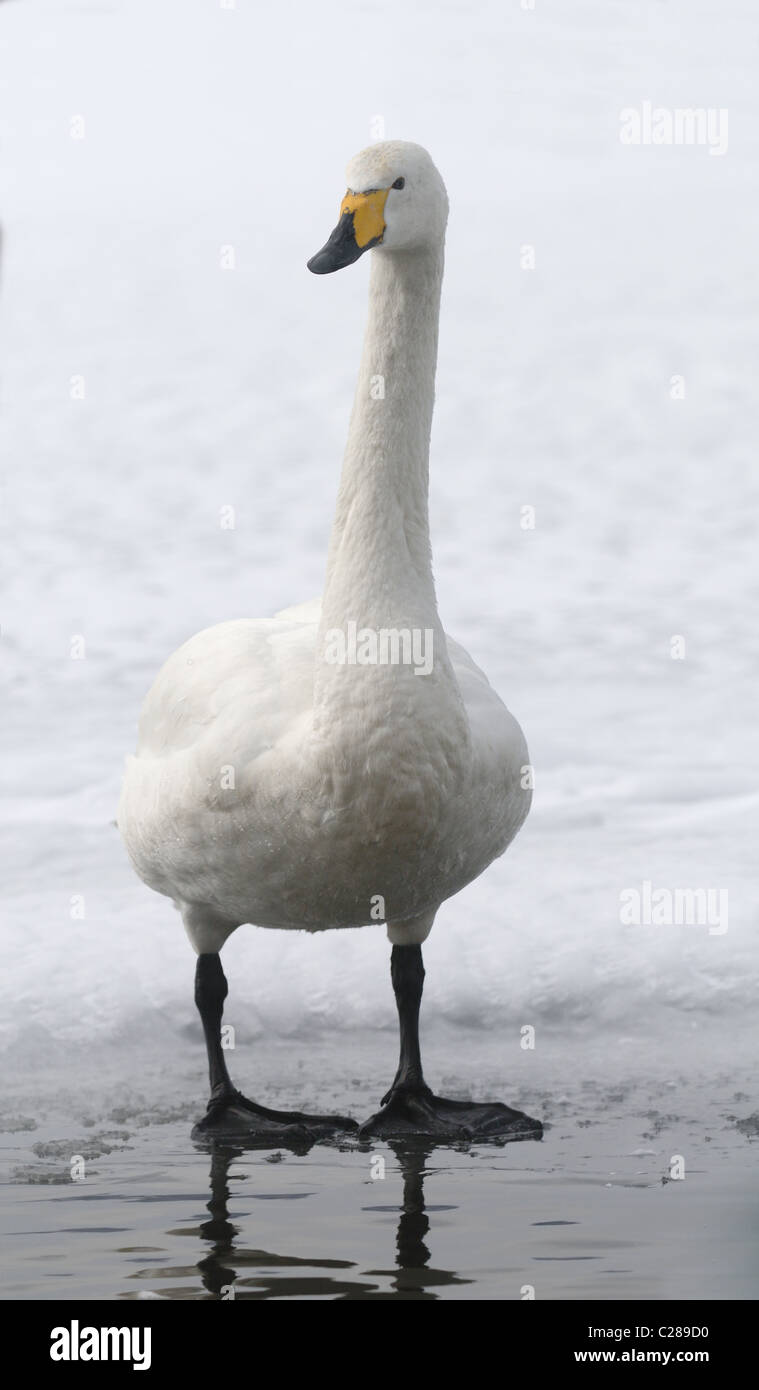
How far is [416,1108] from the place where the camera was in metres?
6.54

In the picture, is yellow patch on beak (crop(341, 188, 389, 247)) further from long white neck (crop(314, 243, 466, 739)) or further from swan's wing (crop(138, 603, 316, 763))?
swan's wing (crop(138, 603, 316, 763))

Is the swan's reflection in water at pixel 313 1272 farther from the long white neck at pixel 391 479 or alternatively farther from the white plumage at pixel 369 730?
the long white neck at pixel 391 479

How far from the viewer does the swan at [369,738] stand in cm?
585

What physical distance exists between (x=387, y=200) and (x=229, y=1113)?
3282 millimetres

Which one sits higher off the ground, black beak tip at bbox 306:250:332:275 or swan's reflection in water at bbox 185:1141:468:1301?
black beak tip at bbox 306:250:332:275

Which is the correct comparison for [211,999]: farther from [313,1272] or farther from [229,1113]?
[313,1272]

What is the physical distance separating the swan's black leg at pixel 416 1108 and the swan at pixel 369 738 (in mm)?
12

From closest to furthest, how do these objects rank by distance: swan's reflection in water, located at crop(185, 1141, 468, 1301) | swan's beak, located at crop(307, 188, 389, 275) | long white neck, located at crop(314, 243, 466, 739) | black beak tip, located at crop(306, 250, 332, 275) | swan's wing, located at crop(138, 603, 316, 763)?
swan's reflection in water, located at crop(185, 1141, 468, 1301)
black beak tip, located at crop(306, 250, 332, 275)
swan's beak, located at crop(307, 188, 389, 275)
long white neck, located at crop(314, 243, 466, 739)
swan's wing, located at crop(138, 603, 316, 763)

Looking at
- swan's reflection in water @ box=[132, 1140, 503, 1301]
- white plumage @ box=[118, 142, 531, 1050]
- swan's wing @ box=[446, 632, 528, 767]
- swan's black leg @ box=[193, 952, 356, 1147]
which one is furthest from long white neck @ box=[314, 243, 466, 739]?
swan's reflection in water @ box=[132, 1140, 503, 1301]

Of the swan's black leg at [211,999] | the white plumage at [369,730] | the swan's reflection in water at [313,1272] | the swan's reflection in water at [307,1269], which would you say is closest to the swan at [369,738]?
the white plumage at [369,730]

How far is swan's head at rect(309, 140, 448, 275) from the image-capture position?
19.3 ft

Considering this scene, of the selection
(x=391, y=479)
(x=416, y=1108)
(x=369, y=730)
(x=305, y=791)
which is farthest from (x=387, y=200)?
(x=416, y=1108)

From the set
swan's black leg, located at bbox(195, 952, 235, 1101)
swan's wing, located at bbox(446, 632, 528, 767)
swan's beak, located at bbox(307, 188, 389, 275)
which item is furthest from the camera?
swan's black leg, located at bbox(195, 952, 235, 1101)
